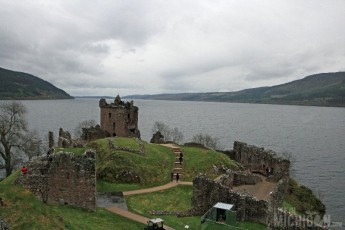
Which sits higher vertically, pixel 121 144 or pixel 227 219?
pixel 121 144

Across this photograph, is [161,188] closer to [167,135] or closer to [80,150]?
[80,150]

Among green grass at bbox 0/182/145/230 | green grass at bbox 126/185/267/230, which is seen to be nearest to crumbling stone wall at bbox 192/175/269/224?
green grass at bbox 126/185/267/230

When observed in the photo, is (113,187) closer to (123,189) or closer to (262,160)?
(123,189)

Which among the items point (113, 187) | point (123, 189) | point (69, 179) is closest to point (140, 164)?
point (123, 189)

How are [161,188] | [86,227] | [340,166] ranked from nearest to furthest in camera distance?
1. [86,227]
2. [161,188]
3. [340,166]

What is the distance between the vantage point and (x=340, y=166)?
85.7m

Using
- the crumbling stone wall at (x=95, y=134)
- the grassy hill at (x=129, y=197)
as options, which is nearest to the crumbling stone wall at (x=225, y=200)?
the grassy hill at (x=129, y=197)

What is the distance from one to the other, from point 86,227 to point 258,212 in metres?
13.5

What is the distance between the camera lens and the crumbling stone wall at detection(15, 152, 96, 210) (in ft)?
97.7

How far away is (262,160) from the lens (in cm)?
4856

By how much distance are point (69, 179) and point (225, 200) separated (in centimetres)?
1326

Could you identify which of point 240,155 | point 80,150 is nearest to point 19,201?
point 80,150

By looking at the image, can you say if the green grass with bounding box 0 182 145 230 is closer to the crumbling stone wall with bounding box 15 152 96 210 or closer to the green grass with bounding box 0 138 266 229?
the green grass with bounding box 0 138 266 229

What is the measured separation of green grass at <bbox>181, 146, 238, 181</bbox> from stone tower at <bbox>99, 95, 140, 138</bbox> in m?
14.6
